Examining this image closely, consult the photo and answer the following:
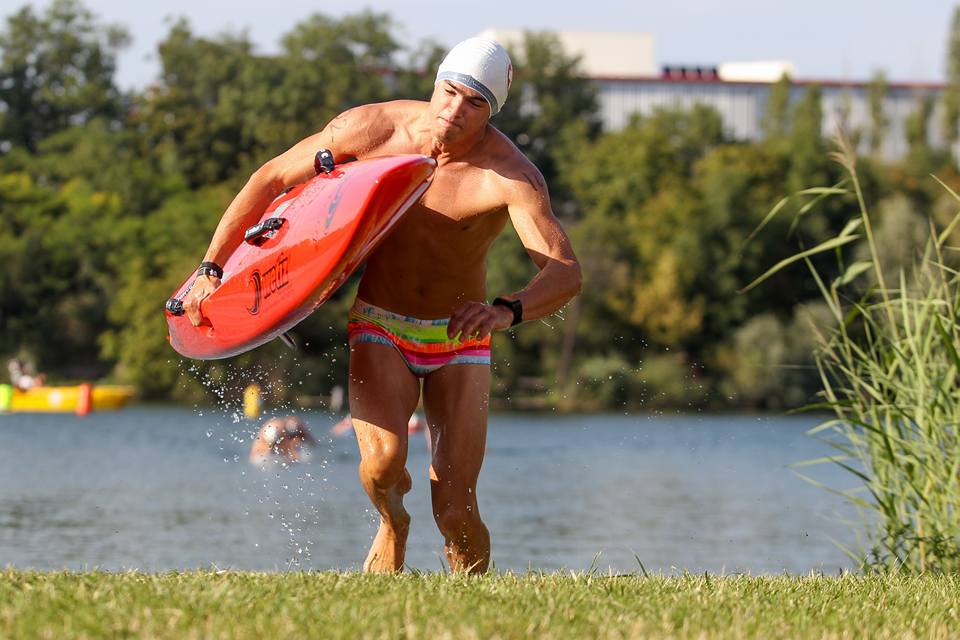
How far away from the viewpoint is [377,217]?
6.78m

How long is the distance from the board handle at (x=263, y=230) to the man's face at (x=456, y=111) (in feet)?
2.51

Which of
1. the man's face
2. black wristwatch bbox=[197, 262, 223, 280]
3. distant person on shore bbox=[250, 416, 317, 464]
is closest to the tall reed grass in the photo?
the man's face

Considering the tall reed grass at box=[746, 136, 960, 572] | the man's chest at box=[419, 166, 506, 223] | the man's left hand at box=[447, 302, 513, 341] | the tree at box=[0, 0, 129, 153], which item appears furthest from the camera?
the tree at box=[0, 0, 129, 153]

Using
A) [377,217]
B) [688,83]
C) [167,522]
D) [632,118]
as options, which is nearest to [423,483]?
[167,522]

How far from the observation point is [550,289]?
6.61m

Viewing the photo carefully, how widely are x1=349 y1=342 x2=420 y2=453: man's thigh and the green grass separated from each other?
918 millimetres

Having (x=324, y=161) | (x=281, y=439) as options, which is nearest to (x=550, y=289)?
(x=324, y=161)

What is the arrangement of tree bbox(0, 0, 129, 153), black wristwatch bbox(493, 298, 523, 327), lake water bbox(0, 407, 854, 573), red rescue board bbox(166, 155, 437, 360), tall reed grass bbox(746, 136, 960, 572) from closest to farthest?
black wristwatch bbox(493, 298, 523, 327) < red rescue board bbox(166, 155, 437, 360) < tall reed grass bbox(746, 136, 960, 572) < lake water bbox(0, 407, 854, 573) < tree bbox(0, 0, 129, 153)

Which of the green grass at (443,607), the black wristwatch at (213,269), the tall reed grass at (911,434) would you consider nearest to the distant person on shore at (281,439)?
the tall reed grass at (911,434)

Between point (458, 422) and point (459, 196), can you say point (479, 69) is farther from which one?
point (458, 422)

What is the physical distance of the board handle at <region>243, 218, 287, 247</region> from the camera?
7129mm

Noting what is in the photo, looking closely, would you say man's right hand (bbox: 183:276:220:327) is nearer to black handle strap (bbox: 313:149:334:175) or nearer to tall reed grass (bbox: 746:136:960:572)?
black handle strap (bbox: 313:149:334:175)

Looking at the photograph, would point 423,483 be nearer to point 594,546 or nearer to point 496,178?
point 594,546

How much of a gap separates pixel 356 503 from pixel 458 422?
2006 centimetres
